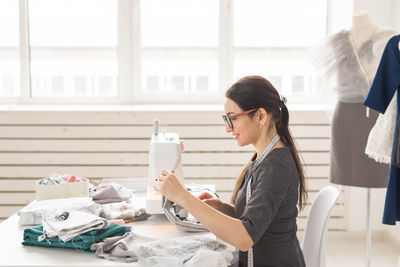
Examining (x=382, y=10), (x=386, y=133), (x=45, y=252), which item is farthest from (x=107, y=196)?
(x=382, y=10)

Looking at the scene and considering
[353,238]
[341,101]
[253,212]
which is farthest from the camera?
[353,238]

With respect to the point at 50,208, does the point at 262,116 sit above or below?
above

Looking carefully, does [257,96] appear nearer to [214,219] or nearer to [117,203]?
[214,219]

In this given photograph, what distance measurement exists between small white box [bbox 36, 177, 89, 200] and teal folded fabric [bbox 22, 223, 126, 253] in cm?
46

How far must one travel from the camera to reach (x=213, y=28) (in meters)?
4.70

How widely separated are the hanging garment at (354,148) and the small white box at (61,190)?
1.82 m

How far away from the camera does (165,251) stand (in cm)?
183

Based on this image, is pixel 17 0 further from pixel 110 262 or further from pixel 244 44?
pixel 110 262

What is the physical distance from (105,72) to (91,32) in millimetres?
354

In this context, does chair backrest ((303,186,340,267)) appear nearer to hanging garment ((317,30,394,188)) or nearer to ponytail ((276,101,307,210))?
ponytail ((276,101,307,210))

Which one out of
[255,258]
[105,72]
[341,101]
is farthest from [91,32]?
[255,258]

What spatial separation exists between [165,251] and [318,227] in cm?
76

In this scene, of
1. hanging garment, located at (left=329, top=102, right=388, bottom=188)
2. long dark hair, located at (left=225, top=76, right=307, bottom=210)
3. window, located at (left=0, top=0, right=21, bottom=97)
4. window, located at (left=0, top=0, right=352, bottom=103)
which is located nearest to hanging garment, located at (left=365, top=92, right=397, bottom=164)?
hanging garment, located at (left=329, top=102, right=388, bottom=188)

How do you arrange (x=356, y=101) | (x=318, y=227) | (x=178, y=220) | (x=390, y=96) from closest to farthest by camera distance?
(x=178, y=220) < (x=318, y=227) < (x=390, y=96) < (x=356, y=101)
